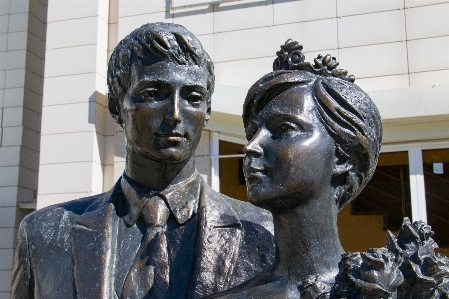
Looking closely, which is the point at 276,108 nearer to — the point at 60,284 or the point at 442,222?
the point at 60,284

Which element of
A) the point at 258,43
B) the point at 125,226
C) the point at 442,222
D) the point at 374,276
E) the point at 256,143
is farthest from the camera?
the point at 258,43

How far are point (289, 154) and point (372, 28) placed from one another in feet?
20.2

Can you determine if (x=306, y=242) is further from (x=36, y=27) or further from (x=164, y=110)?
(x=36, y=27)

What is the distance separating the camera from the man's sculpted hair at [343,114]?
1998mm

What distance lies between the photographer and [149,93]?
2389 mm

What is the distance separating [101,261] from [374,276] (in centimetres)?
115

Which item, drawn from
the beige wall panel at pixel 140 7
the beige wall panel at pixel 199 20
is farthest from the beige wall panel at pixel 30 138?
the beige wall panel at pixel 199 20

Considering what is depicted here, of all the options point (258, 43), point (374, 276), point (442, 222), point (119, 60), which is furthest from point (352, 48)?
point (374, 276)

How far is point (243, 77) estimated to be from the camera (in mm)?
8023

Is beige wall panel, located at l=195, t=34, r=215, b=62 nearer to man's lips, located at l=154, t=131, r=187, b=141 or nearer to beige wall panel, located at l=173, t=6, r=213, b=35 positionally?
beige wall panel, located at l=173, t=6, r=213, b=35

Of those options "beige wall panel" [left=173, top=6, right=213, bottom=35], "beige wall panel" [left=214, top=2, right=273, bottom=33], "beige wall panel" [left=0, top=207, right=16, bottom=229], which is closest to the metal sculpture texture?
"beige wall panel" [left=214, top=2, right=273, bottom=33]

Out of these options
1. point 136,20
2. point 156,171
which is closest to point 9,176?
point 136,20

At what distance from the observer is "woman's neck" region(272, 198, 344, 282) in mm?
1955

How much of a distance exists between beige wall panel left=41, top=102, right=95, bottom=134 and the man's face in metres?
5.96
